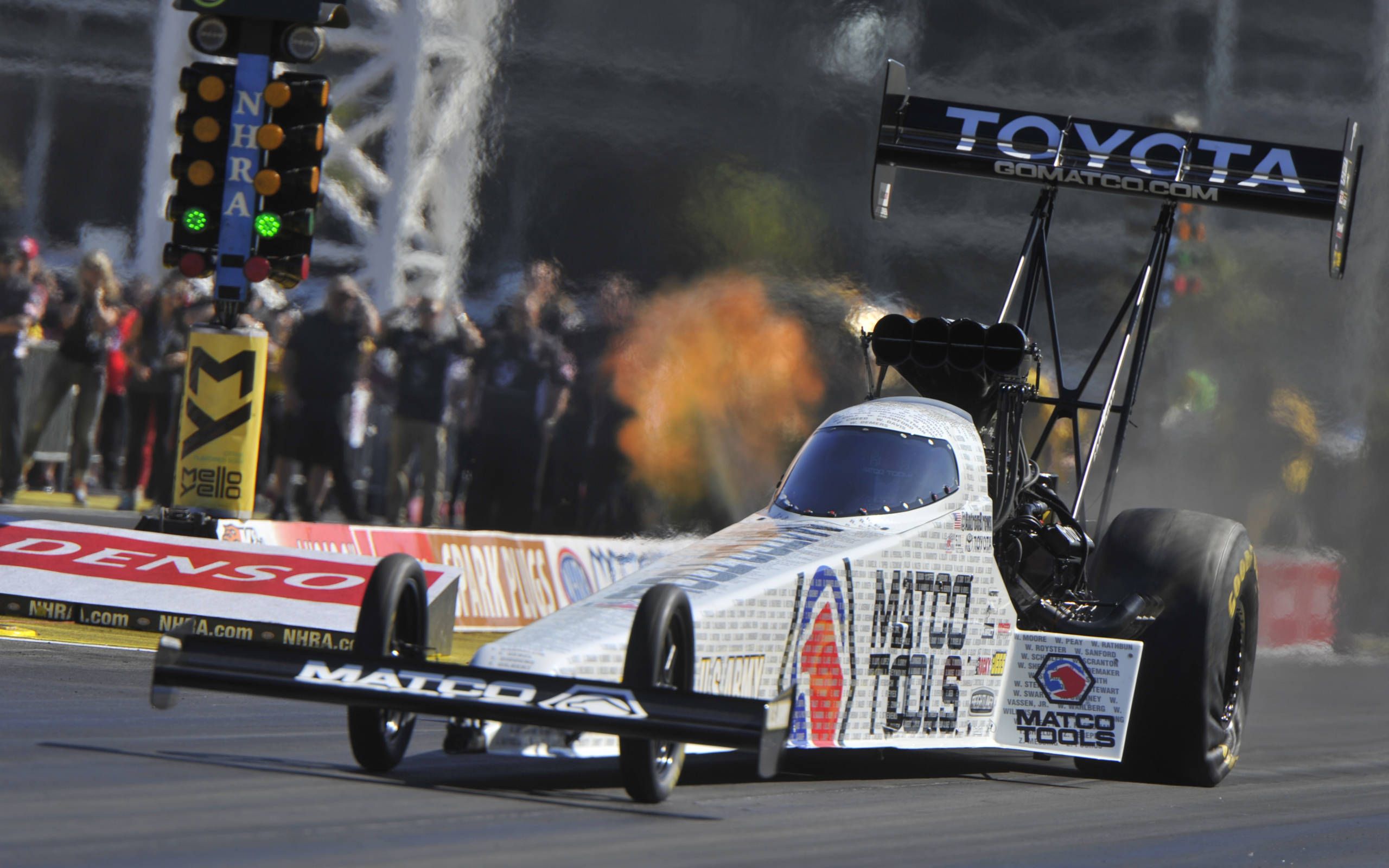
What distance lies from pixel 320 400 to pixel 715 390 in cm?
406

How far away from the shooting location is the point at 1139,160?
365 inches

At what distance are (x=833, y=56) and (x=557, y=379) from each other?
4174 millimetres

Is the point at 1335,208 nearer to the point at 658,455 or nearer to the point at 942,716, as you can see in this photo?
the point at 942,716

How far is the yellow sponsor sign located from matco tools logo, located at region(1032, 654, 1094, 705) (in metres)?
4.98

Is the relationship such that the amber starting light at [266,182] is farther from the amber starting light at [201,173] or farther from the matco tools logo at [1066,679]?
the matco tools logo at [1066,679]

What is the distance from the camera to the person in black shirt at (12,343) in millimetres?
15492

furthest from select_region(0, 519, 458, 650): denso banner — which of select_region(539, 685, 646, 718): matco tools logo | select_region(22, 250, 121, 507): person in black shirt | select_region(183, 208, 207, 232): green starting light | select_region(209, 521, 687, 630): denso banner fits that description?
select_region(22, 250, 121, 507): person in black shirt

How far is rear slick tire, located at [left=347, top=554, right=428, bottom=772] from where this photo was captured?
553cm

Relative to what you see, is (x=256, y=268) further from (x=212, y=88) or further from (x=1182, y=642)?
(x=1182, y=642)

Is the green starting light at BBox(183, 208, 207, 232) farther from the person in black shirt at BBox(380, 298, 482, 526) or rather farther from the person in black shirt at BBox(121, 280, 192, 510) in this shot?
the person in black shirt at BBox(380, 298, 482, 526)

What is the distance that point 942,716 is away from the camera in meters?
7.19

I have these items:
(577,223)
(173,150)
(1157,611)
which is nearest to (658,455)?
(577,223)

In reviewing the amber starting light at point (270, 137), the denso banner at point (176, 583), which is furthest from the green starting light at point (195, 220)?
the denso banner at point (176, 583)

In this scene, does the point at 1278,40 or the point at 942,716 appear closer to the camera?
the point at 942,716
